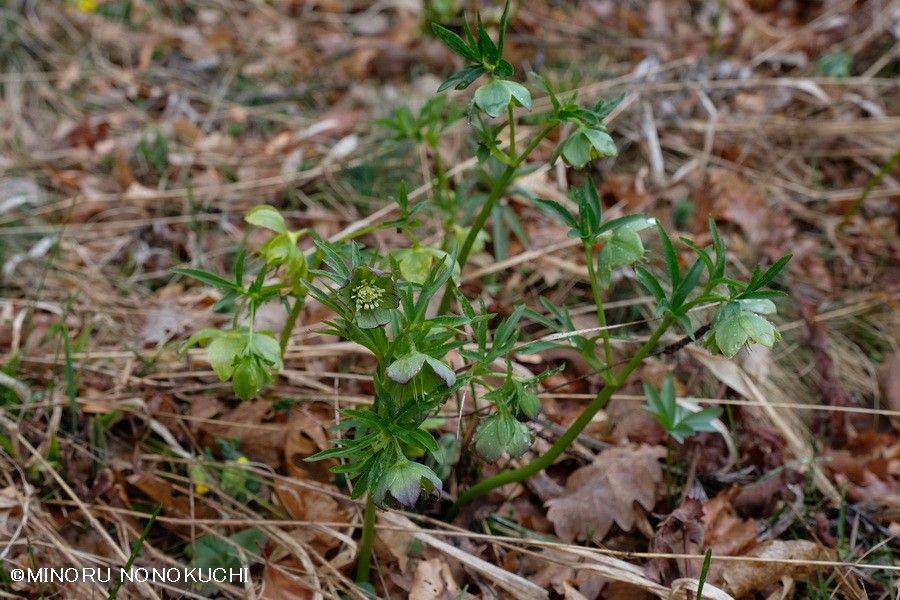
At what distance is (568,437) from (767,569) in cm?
50

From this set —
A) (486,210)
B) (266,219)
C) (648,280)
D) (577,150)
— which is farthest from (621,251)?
(266,219)

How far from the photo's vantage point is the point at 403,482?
119 cm

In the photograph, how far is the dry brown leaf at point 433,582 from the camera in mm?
1568

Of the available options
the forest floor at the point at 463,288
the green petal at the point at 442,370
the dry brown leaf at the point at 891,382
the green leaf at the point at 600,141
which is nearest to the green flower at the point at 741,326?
the green leaf at the point at 600,141

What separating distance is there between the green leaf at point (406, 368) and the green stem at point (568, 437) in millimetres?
434

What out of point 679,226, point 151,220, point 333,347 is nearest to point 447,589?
point 333,347

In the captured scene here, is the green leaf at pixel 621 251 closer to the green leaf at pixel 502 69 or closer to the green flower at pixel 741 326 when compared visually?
the green flower at pixel 741 326

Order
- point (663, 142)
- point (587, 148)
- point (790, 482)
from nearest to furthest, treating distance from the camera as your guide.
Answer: point (587, 148), point (790, 482), point (663, 142)

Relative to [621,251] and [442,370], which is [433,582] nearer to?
[442,370]

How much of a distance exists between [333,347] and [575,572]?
817 mm

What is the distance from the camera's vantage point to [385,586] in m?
1.62

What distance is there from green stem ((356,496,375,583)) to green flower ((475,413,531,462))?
268 mm

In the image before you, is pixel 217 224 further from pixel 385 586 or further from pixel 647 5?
pixel 647 5

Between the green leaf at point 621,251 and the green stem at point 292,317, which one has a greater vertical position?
the green leaf at point 621,251
